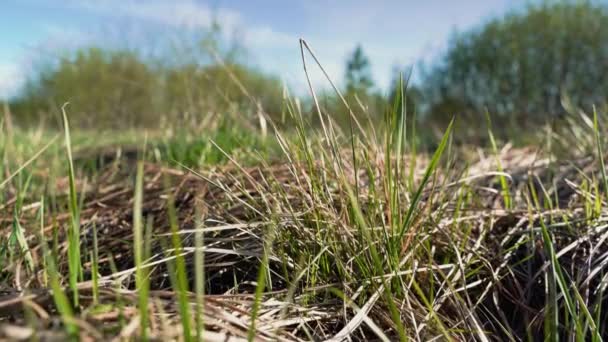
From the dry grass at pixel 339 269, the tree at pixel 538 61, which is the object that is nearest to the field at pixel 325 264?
the dry grass at pixel 339 269

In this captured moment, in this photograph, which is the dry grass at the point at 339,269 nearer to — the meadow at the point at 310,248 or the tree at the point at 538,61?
the meadow at the point at 310,248

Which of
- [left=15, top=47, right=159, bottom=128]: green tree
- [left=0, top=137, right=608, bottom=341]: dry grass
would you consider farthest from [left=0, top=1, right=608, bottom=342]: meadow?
[left=15, top=47, right=159, bottom=128]: green tree

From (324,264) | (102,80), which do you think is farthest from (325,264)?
(102,80)

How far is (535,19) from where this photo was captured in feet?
22.7

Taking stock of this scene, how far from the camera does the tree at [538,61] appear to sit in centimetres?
665

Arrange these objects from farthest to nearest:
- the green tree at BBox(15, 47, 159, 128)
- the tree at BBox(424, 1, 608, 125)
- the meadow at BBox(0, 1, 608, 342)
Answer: the green tree at BBox(15, 47, 159, 128), the tree at BBox(424, 1, 608, 125), the meadow at BBox(0, 1, 608, 342)

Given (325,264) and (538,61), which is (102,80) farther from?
(325,264)

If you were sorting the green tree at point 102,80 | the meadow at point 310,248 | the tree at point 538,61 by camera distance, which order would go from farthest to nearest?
the green tree at point 102,80, the tree at point 538,61, the meadow at point 310,248

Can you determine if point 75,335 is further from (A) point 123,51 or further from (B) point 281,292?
(A) point 123,51

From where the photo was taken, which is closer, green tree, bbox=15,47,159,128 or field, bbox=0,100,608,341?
field, bbox=0,100,608,341

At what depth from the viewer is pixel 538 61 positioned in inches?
270

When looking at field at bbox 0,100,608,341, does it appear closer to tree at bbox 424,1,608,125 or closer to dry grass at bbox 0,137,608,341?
dry grass at bbox 0,137,608,341

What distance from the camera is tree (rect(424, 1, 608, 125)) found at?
6.65 m

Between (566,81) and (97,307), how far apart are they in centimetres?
757
